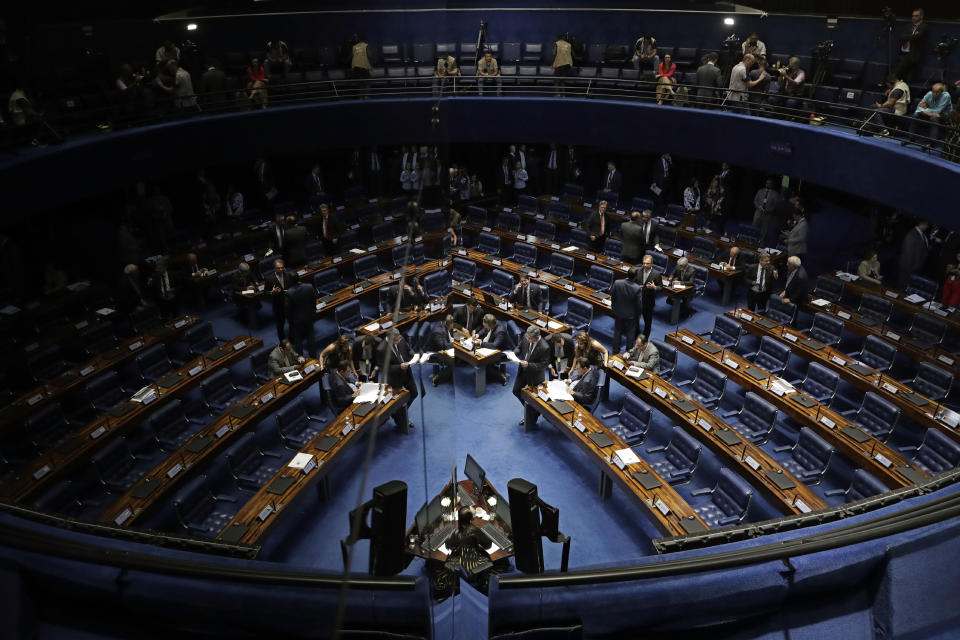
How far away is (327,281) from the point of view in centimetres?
1334

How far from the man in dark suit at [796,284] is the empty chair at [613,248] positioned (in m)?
3.44

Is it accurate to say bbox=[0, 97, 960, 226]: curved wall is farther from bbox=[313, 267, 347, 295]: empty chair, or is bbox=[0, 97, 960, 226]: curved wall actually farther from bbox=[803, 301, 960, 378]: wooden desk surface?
bbox=[313, 267, 347, 295]: empty chair

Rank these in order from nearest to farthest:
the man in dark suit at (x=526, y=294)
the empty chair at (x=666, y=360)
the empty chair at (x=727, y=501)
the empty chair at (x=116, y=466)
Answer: the empty chair at (x=727, y=501) → the empty chair at (x=116, y=466) → the empty chair at (x=666, y=360) → the man in dark suit at (x=526, y=294)

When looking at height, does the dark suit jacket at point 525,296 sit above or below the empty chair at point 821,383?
above

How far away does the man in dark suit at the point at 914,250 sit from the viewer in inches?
493

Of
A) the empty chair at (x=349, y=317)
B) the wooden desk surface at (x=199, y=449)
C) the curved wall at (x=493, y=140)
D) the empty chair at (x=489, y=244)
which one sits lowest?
the wooden desk surface at (x=199, y=449)

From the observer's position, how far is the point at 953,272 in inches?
461

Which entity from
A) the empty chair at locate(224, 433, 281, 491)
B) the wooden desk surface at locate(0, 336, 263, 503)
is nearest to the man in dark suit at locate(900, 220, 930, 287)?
the empty chair at locate(224, 433, 281, 491)

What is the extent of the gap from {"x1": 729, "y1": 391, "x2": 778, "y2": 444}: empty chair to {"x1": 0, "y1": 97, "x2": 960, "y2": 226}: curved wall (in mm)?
4932

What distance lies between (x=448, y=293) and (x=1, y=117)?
317 inches

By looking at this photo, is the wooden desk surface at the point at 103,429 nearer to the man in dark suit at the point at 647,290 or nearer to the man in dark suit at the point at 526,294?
the man in dark suit at the point at 526,294

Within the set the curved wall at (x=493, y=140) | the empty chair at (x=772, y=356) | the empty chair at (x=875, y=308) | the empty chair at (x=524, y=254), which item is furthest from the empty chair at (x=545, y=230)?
the empty chair at (x=875, y=308)

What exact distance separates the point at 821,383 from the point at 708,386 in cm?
157

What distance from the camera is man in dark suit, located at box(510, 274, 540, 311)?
12258 mm
